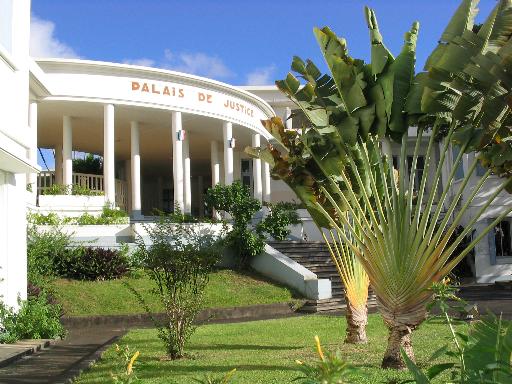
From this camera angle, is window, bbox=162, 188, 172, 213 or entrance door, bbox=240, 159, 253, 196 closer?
entrance door, bbox=240, 159, 253, 196

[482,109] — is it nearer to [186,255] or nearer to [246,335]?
[186,255]

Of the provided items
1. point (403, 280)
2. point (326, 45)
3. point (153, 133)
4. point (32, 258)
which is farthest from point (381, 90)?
point (153, 133)

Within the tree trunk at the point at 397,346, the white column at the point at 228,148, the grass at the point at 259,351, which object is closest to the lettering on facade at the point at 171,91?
the white column at the point at 228,148

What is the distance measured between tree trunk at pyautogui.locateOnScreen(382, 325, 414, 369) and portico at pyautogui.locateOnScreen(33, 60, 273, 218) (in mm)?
9399

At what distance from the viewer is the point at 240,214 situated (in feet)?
65.1

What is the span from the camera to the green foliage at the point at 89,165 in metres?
31.9

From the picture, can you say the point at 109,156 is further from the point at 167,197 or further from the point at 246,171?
the point at 167,197

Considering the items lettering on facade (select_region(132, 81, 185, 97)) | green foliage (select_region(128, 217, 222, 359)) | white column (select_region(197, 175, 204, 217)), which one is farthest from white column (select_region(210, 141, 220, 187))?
green foliage (select_region(128, 217, 222, 359))

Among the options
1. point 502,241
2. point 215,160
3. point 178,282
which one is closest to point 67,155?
point 215,160

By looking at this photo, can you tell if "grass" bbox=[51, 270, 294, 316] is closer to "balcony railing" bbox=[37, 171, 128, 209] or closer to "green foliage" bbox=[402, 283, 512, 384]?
"balcony railing" bbox=[37, 171, 128, 209]

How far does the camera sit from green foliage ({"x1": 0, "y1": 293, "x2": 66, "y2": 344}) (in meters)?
10.5

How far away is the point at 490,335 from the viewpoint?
2.14m

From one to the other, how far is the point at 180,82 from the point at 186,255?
13941 mm

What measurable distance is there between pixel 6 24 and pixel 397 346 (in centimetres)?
913
